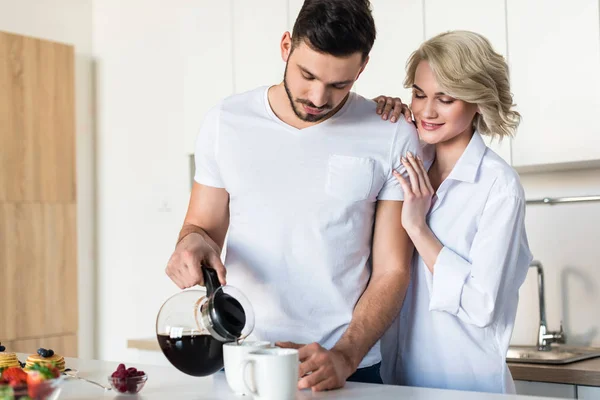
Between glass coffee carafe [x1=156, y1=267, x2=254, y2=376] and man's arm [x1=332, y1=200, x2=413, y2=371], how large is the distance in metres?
0.28

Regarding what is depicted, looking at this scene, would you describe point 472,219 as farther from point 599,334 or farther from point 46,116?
point 46,116

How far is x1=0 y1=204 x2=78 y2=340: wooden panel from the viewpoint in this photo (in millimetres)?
4094

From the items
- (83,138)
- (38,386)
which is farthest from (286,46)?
(83,138)

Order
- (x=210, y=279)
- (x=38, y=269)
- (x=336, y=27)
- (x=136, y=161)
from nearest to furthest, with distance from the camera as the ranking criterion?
(x=210, y=279) → (x=336, y=27) → (x=38, y=269) → (x=136, y=161)

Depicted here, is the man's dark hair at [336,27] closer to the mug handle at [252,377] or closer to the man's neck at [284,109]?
the man's neck at [284,109]

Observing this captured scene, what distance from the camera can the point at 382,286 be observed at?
1.83 metres

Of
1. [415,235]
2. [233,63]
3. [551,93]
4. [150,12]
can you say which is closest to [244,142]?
[415,235]

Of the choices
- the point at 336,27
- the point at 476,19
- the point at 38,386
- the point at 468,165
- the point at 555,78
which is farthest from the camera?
the point at 476,19

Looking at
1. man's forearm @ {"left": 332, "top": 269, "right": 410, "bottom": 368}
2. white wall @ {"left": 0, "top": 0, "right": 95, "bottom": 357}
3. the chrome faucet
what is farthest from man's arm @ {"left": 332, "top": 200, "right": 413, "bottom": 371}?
white wall @ {"left": 0, "top": 0, "right": 95, "bottom": 357}

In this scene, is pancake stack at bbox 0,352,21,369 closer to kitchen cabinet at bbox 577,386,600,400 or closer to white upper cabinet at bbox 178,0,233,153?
kitchen cabinet at bbox 577,386,600,400

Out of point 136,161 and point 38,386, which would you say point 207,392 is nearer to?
point 38,386

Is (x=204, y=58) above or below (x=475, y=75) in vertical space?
above

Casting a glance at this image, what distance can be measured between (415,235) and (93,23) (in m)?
3.46

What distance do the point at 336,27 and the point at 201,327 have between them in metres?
0.69
